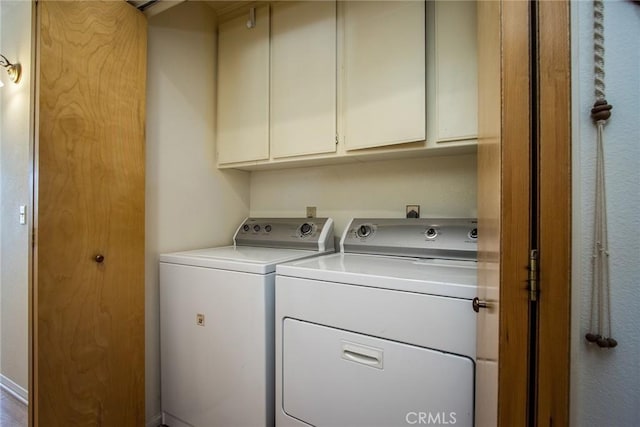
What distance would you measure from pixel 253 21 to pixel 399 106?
1.15 meters

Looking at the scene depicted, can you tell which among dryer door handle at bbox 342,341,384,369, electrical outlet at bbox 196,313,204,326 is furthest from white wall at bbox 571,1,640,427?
electrical outlet at bbox 196,313,204,326

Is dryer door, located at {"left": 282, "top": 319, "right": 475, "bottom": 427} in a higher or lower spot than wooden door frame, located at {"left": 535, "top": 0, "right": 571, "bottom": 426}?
lower

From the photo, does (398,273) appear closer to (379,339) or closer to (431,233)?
(379,339)

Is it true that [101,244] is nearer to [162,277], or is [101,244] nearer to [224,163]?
[162,277]

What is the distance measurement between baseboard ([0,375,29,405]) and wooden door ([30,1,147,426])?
1122mm

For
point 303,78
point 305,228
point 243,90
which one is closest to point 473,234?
point 305,228

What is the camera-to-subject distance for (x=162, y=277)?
165 cm

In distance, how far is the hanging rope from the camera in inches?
17.6

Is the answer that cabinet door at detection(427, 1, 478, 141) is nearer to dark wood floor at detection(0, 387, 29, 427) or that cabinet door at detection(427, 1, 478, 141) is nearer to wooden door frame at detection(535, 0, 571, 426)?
wooden door frame at detection(535, 0, 571, 426)

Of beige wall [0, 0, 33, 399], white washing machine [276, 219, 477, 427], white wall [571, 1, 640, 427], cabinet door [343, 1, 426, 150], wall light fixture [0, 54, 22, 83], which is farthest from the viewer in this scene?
beige wall [0, 0, 33, 399]

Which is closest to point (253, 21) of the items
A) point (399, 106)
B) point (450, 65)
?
point (399, 106)

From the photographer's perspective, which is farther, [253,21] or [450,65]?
[253,21]

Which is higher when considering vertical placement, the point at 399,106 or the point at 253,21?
the point at 253,21

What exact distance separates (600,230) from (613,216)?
3 centimetres
